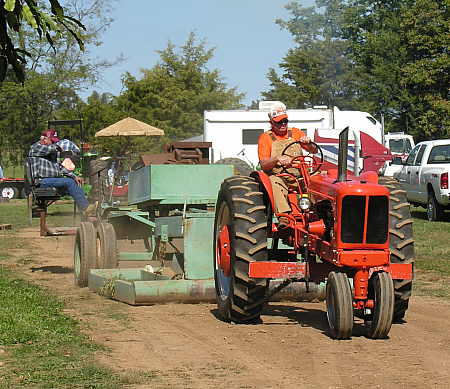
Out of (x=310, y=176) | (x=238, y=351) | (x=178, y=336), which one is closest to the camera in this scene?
(x=238, y=351)

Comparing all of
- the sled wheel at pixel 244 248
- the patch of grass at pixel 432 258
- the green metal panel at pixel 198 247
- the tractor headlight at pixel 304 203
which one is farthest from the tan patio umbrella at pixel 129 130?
the tractor headlight at pixel 304 203

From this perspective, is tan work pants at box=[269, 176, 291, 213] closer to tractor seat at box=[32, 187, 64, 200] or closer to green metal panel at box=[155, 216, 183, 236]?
green metal panel at box=[155, 216, 183, 236]

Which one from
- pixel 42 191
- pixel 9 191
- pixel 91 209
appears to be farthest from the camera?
pixel 9 191

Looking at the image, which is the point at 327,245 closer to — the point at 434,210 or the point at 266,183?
the point at 266,183

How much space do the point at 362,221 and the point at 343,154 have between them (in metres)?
0.56

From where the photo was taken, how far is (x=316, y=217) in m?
8.27

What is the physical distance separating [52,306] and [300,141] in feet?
9.77

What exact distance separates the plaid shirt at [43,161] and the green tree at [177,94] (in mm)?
34656

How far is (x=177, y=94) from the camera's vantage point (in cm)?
5062

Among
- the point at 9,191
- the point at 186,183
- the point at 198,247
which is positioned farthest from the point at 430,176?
the point at 9,191

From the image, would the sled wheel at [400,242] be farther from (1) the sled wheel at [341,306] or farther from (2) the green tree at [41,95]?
(2) the green tree at [41,95]

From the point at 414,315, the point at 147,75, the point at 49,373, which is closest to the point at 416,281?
the point at 414,315

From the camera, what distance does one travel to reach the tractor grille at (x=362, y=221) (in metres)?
7.62

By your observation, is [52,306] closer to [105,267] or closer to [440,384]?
[105,267]
